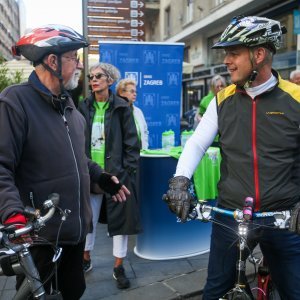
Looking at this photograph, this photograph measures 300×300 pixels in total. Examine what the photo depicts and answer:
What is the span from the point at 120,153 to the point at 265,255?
183cm

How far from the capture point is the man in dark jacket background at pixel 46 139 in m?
2.00

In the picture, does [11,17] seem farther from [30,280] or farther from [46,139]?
[30,280]

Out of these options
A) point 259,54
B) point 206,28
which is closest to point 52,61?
point 259,54

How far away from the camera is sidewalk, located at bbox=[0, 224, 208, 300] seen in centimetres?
351

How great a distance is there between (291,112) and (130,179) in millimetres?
1997

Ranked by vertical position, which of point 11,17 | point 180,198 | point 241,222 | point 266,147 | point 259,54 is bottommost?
point 241,222

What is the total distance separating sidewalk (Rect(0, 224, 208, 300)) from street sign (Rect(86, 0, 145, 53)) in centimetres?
553

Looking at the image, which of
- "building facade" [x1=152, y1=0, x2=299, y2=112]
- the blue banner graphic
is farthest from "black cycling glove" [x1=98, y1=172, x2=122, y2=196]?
"building facade" [x1=152, y1=0, x2=299, y2=112]

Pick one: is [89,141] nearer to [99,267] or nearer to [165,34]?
[99,267]

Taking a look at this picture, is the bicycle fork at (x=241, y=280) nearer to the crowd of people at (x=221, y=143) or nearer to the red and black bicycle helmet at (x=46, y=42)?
the crowd of people at (x=221, y=143)

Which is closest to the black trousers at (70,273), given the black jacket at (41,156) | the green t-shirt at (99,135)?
the black jacket at (41,156)

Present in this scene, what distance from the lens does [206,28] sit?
699 inches

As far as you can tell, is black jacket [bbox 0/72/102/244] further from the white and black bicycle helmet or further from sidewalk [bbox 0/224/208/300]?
sidewalk [bbox 0/224/208/300]

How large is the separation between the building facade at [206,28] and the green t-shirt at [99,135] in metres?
8.53
